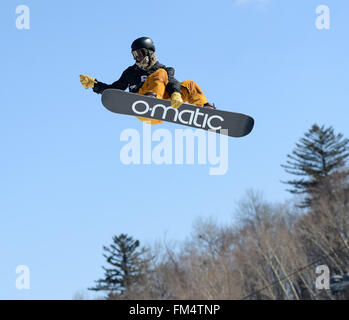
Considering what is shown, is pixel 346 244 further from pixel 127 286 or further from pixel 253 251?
pixel 127 286

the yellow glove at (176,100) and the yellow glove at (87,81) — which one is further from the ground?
the yellow glove at (87,81)

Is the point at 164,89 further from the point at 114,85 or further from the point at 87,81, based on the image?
the point at 87,81

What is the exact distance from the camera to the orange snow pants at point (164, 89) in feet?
26.5

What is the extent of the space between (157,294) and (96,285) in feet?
43.3

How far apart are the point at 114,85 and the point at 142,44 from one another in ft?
3.10

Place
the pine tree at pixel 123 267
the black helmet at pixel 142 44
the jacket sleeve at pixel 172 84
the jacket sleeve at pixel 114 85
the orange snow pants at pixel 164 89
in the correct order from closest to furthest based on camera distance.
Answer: the black helmet at pixel 142 44 < the orange snow pants at pixel 164 89 < the jacket sleeve at pixel 172 84 < the jacket sleeve at pixel 114 85 < the pine tree at pixel 123 267

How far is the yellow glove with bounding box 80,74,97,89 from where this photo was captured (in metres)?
8.27

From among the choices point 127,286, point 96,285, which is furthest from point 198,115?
point 96,285

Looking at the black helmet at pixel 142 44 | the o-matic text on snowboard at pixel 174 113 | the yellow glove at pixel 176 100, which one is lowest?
the o-matic text on snowboard at pixel 174 113

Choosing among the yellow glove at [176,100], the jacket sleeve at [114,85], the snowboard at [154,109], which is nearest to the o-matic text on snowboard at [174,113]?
the snowboard at [154,109]

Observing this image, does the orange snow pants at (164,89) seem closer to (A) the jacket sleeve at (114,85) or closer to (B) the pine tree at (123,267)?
(A) the jacket sleeve at (114,85)

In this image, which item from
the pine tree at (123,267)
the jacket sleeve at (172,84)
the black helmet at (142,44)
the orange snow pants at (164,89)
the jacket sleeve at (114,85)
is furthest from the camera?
the pine tree at (123,267)

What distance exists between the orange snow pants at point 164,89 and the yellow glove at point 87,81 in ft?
2.43

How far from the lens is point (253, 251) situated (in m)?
44.8
